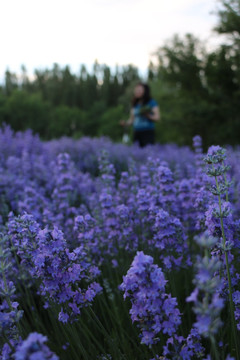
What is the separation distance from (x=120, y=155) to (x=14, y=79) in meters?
38.7

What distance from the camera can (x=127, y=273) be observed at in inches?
57.2

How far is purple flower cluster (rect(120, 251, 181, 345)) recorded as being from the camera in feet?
4.10

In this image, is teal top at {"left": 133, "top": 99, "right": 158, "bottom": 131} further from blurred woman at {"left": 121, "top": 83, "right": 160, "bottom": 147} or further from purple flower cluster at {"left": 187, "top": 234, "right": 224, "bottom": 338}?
purple flower cluster at {"left": 187, "top": 234, "right": 224, "bottom": 338}

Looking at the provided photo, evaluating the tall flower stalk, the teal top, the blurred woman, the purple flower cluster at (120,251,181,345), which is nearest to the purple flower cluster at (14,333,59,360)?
the purple flower cluster at (120,251,181,345)

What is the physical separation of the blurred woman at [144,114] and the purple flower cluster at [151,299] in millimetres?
6520

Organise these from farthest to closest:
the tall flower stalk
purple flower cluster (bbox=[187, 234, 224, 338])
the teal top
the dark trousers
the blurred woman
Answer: the dark trousers
the teal top
the blurred woman
the tall flower stalk
purple flower cluster (bbox=[187, 234, 224, 338])

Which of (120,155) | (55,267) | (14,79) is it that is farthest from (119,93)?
(55,267)

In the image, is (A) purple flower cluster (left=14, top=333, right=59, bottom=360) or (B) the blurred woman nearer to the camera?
(A) purple flower cluster (left=14, top=333, right=59, bottom=360)

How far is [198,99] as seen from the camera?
1116cm

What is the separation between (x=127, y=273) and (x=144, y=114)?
671 centimetres

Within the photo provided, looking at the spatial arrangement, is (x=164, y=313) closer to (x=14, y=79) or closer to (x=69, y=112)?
(x=69, y=112)

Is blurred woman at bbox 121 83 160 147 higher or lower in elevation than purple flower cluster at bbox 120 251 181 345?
higher

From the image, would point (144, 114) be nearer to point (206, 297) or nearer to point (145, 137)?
point (145, 137)

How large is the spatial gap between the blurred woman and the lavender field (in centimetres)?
355
